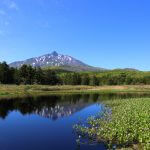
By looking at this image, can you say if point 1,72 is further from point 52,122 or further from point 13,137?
point 13,137

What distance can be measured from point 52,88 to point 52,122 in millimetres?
88329

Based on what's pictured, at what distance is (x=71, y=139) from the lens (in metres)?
31.8

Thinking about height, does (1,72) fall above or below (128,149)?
above

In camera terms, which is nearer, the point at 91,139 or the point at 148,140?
the point at 148,140

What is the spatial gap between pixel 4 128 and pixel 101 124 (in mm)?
12581

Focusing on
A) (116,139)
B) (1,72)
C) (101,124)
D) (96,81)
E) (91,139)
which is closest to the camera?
(116,139)

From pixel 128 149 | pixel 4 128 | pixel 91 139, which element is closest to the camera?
pixel 128 149

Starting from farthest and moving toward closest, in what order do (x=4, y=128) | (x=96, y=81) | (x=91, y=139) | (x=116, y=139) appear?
(x=96, y=81)
(x=4, y=128)
(x=91, y=139)
(x=116, y=139)

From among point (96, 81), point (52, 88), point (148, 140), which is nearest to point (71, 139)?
point (148, 140)

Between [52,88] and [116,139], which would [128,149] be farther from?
[52,88]

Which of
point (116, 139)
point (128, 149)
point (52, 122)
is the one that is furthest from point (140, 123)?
point (52, 122)

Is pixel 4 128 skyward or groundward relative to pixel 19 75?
groundward

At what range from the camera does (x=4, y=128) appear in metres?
40.1

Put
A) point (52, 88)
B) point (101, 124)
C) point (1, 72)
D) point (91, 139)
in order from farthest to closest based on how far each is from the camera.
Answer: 1. point (1, 72)
2. point (52, 88)
3. point (101, 124)
4. point (91, 139)
